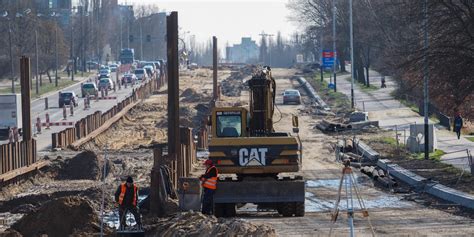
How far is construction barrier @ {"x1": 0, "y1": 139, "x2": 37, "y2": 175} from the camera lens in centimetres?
3597

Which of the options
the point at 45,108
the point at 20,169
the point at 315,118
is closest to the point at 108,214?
the point at 20,169

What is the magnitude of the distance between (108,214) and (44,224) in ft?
14.3

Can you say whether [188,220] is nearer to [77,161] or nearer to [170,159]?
[170,159]

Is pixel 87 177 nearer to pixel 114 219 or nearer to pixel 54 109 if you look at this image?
pixel 114 219

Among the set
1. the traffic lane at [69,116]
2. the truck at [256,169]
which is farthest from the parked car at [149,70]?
the truck at [256,169]

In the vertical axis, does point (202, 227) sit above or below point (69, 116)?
above

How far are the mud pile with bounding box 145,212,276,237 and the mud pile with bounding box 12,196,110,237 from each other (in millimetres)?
1252

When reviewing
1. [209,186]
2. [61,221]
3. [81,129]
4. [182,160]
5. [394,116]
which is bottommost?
[394,116]

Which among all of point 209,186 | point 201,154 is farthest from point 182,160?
point 201,154

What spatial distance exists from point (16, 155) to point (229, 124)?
13378 millimetres

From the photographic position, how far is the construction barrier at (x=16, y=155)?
118 ft

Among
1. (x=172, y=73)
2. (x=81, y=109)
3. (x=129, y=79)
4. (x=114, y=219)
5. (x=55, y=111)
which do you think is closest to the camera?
(x=114, y=219)

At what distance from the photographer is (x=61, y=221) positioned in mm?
22578

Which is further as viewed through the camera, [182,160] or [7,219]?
[182,160]
